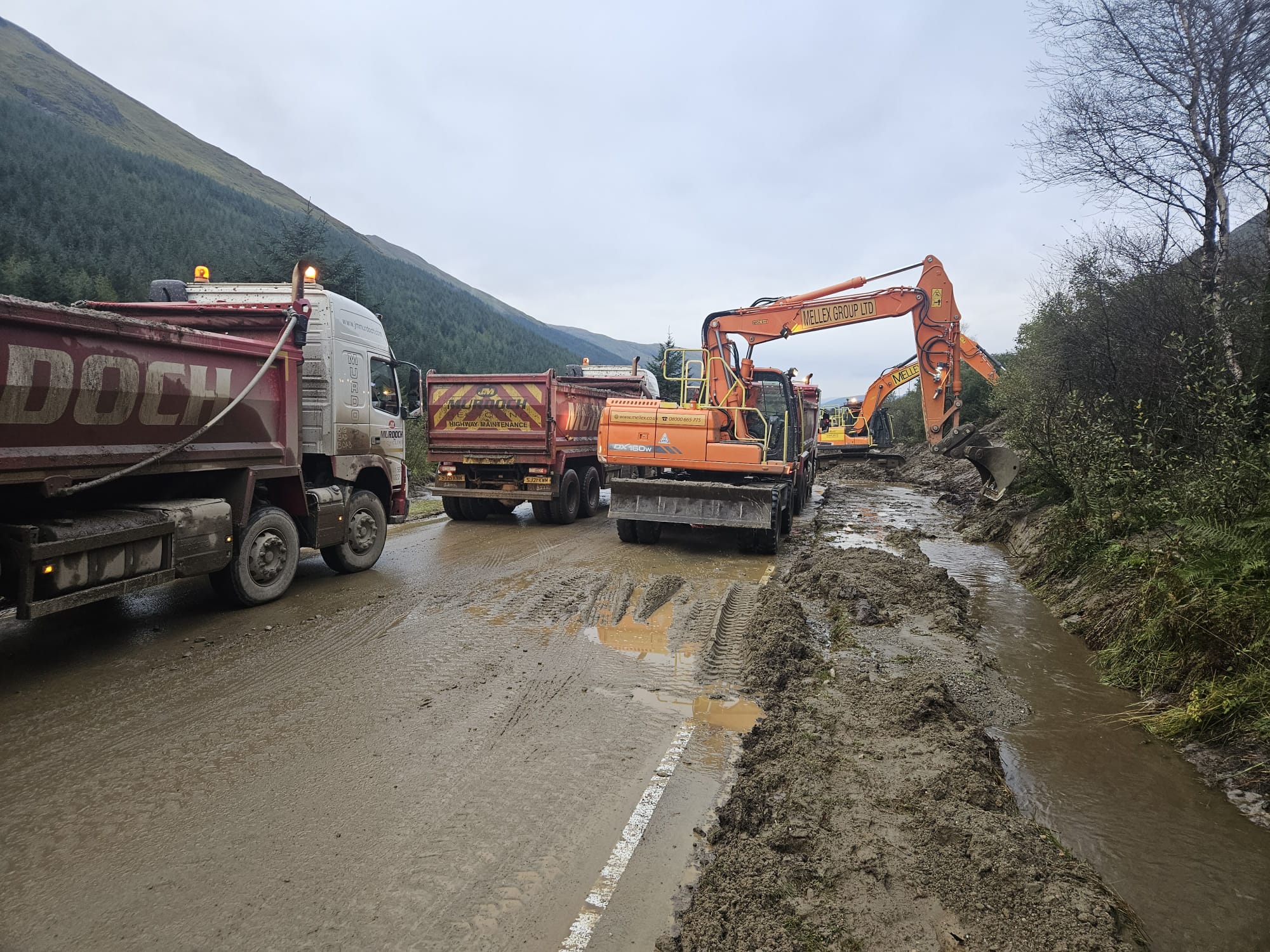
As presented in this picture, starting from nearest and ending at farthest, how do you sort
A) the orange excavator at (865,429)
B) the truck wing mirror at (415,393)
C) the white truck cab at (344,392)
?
1. the white truck cab at (344,392)
2. the truck wing mirror at (415,393)
3. the orange excavator at (865,429)

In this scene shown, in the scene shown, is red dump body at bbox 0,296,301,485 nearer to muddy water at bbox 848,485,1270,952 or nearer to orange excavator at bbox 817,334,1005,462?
muddy water at bbox 848,485,1270,952

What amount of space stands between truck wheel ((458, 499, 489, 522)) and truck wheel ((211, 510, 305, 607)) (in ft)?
16.9

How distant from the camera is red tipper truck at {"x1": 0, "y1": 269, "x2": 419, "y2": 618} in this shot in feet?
14.7

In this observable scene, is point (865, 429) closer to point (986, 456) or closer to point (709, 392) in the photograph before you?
point (986, 456)

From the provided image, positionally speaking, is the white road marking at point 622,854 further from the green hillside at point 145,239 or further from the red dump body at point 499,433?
the green hillside at point 145,239

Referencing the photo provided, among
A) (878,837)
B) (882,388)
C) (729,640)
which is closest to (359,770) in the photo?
(878,837)

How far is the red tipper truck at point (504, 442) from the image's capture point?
37.1ft

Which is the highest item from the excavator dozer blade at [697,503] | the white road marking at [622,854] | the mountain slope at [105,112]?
the mountain slope at [105,112]

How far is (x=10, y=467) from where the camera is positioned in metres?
4.33

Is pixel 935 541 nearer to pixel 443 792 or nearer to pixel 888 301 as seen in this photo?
pixel 888 301

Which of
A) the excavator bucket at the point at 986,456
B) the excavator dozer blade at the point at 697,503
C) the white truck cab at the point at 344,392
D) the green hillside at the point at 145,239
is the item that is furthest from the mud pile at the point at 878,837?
the green hillside at the point at 145,239

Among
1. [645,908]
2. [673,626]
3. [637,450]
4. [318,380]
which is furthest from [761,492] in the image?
[645,908]

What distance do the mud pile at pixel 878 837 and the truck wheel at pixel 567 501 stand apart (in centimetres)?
681

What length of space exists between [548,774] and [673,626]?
2666mm
